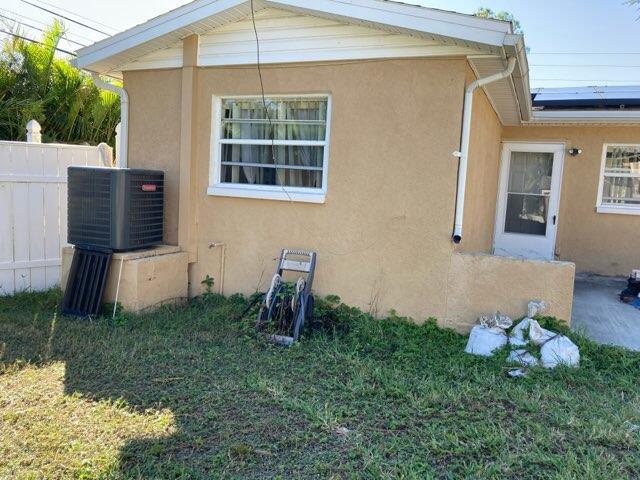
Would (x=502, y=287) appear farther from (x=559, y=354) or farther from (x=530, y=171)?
(x=530, y=171)

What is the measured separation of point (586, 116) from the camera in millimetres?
8867

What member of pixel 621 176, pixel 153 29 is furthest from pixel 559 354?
pixel 153 29

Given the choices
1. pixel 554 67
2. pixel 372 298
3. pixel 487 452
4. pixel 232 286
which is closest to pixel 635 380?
pixel 487 452

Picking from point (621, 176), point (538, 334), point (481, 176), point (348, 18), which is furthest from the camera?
point (621, 176)

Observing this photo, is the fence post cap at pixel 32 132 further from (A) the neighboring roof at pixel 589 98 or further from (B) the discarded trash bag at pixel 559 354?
(A) the neighboring roof at pixel 589 98

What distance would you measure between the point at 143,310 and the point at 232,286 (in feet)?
3.93

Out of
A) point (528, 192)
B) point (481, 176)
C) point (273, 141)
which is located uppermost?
point (273, 141)

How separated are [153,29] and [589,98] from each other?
24.5 feet

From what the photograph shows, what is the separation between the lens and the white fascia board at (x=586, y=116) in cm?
865

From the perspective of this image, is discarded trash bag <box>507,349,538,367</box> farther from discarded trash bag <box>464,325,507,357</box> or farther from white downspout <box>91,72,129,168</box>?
white downspout <box>91,72,129,168</box>

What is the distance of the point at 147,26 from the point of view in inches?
258

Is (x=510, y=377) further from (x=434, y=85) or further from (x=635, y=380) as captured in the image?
(x=434, y=85)

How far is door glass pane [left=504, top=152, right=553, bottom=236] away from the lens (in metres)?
9.56

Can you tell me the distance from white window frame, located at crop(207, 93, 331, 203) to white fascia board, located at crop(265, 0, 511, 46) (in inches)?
39.8
